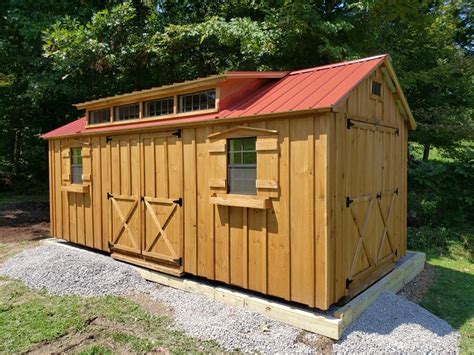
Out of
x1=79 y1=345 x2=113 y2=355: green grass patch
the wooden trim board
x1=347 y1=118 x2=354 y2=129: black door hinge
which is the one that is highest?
x1=347 y1=118 x2=354 y2=129: black door hinge

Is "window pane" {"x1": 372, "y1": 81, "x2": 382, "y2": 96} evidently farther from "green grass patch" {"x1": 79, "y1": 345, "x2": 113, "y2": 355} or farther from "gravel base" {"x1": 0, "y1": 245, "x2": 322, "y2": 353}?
"green grass patch" {"x1": 79, "y1": 345, "x2": 113, "y2": 355}

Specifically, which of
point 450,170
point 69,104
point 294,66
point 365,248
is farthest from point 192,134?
point 69,104

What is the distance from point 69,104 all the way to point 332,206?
16.3 meters

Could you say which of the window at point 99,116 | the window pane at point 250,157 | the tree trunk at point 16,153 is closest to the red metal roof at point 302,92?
the window pane at point 250,157

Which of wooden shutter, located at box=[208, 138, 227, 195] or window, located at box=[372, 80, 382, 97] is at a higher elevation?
window, located at box=[372, 80, 382, 97]

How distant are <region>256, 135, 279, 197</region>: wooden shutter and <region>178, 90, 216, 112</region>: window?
4.77ft

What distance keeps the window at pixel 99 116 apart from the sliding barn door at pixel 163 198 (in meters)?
1.71

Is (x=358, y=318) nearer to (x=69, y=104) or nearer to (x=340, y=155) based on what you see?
(x=340, y=155)

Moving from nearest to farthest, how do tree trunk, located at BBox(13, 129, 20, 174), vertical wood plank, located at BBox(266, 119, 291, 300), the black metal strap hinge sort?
vertical wood plank, located at BBox(266, 119, 291, 300) → the black metal strap hinge → tree trunk, located at BBox(13, 129, 20, 174)

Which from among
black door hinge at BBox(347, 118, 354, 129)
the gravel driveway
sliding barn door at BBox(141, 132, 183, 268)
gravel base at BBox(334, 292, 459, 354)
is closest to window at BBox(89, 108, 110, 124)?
sliding barn door at BBox(141, 132, 183, 268)

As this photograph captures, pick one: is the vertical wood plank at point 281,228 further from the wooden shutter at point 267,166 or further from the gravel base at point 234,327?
the gravel base at point 234,327

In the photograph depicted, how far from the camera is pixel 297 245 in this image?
16.7 feet

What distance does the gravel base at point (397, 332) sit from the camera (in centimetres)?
455

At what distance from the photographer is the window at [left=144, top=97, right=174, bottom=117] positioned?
6.99 metres
